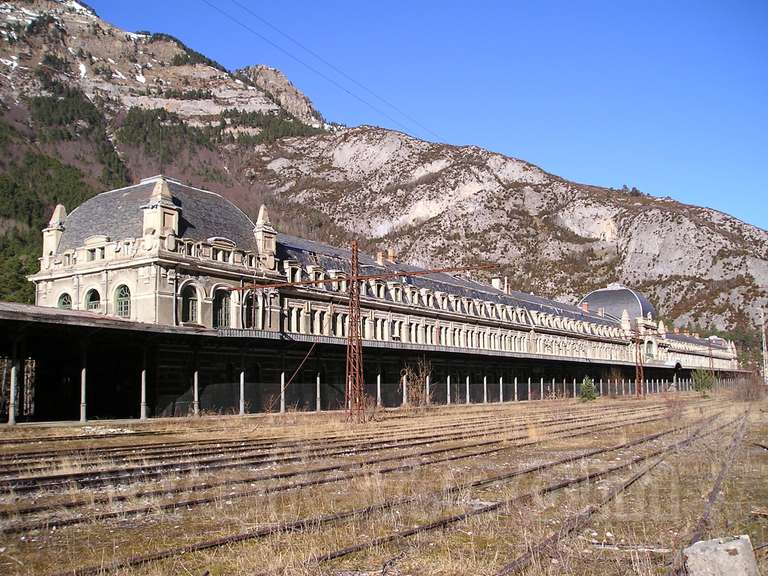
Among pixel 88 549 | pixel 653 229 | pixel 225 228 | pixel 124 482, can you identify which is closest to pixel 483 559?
pixel 88 549

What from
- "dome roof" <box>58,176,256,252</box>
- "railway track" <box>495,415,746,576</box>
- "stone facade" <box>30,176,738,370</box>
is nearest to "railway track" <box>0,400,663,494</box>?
"railway track" <box>495,415,746,576</box>

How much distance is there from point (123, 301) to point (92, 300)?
135 inches

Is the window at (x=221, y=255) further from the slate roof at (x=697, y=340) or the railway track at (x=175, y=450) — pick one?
the slate roof at (x=697, y=340)

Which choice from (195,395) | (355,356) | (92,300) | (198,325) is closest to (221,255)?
(198,325)

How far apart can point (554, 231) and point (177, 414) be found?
16748 cm

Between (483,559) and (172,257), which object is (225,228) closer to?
(172,257)

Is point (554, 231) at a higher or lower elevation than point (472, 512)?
higher

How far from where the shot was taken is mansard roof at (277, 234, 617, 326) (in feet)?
193

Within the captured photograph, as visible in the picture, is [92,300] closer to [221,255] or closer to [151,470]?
[221,255]

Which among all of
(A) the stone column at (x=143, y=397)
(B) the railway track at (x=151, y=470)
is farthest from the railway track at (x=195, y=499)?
(A) the stone column at (x=143, y=397)

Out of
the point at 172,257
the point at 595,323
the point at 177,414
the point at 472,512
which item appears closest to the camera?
the point at 472,512

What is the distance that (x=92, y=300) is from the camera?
153ft

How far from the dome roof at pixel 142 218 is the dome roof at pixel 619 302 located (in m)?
88.7

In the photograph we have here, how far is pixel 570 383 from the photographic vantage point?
7912 centimetres
